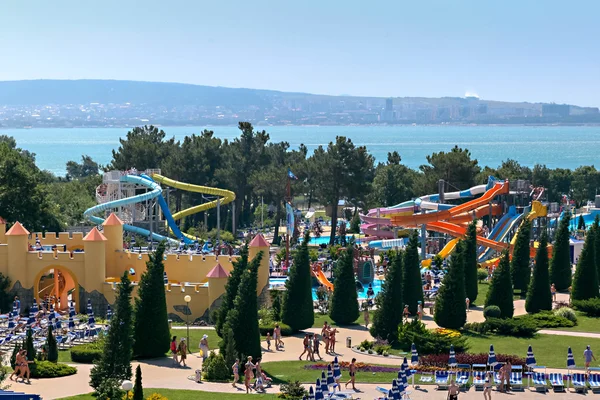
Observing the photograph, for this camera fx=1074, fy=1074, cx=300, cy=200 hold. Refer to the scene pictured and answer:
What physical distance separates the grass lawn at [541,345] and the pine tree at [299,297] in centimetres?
577

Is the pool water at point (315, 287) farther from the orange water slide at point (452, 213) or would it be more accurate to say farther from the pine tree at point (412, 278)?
the orange water slide at point (452, 213)

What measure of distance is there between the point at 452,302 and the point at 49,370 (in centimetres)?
1467

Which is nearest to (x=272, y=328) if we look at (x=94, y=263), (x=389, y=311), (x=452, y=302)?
(x=389, y=311)

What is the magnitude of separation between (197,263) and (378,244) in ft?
87.6

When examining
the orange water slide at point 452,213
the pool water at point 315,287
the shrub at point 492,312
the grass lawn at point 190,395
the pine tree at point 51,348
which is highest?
the orange water slide at point 452,213

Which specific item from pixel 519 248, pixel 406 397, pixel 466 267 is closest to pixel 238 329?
pixel 406 397

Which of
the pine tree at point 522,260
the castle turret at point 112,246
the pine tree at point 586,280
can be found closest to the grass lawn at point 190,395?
the castle turret at point 112,246

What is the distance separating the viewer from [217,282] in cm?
4025

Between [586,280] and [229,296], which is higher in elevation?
[229,296]

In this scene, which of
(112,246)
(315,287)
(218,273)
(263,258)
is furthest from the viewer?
(315,287)

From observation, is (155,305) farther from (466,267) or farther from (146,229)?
(146,229)

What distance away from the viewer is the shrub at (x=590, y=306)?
1655 inches

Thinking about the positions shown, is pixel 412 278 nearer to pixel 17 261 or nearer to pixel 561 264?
pixel 561 264

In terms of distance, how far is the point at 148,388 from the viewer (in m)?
27.7
